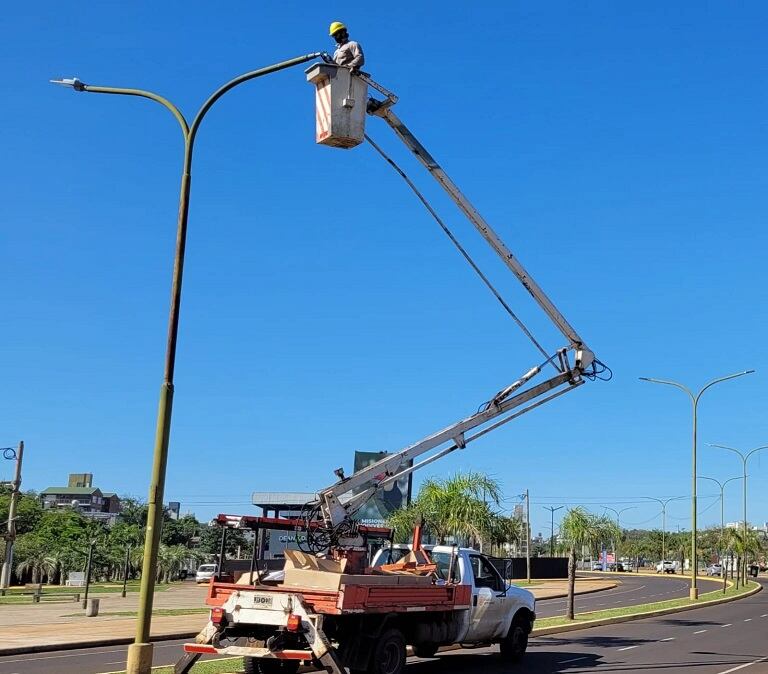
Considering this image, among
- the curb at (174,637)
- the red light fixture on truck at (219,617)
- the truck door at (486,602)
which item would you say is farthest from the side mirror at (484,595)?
the red light fixture on truck at (219,617)

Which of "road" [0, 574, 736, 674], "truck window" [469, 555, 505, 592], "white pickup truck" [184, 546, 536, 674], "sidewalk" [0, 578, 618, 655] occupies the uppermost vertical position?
"truck window" [469, 555, 505, 592]

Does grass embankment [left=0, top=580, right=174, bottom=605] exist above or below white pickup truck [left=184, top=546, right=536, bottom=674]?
below

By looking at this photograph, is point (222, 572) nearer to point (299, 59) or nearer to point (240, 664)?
point (240, 664)

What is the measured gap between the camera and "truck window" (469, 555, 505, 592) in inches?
629

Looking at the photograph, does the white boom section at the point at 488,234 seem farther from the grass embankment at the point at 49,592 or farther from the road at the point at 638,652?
the grass embankment at the point at 49,592

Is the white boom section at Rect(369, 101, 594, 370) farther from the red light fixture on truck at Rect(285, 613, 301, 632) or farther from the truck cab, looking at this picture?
the red light fixture on truck at Rect(285, 613, 301, 632)

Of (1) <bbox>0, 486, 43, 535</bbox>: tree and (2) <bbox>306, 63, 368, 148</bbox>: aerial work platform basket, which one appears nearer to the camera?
(2) <bbox>306, 63, 368, 148</bbox>: aerial work platform basket

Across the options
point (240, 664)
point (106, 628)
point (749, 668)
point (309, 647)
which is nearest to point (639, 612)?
point (749, 668)

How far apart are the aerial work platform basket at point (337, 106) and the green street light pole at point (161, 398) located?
30 cm

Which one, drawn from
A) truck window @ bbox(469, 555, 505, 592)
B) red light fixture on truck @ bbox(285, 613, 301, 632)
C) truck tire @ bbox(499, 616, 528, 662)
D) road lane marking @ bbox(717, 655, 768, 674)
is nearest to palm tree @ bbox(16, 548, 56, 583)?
truck tire @ bbox(499, 616, 528, 662)

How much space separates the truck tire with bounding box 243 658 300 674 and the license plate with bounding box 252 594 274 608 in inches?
67.2

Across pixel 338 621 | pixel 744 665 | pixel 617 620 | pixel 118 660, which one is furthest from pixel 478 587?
pixel 617 620

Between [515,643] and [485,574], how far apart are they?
167cm

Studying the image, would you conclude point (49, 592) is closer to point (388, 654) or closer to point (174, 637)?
point (174, 637)
